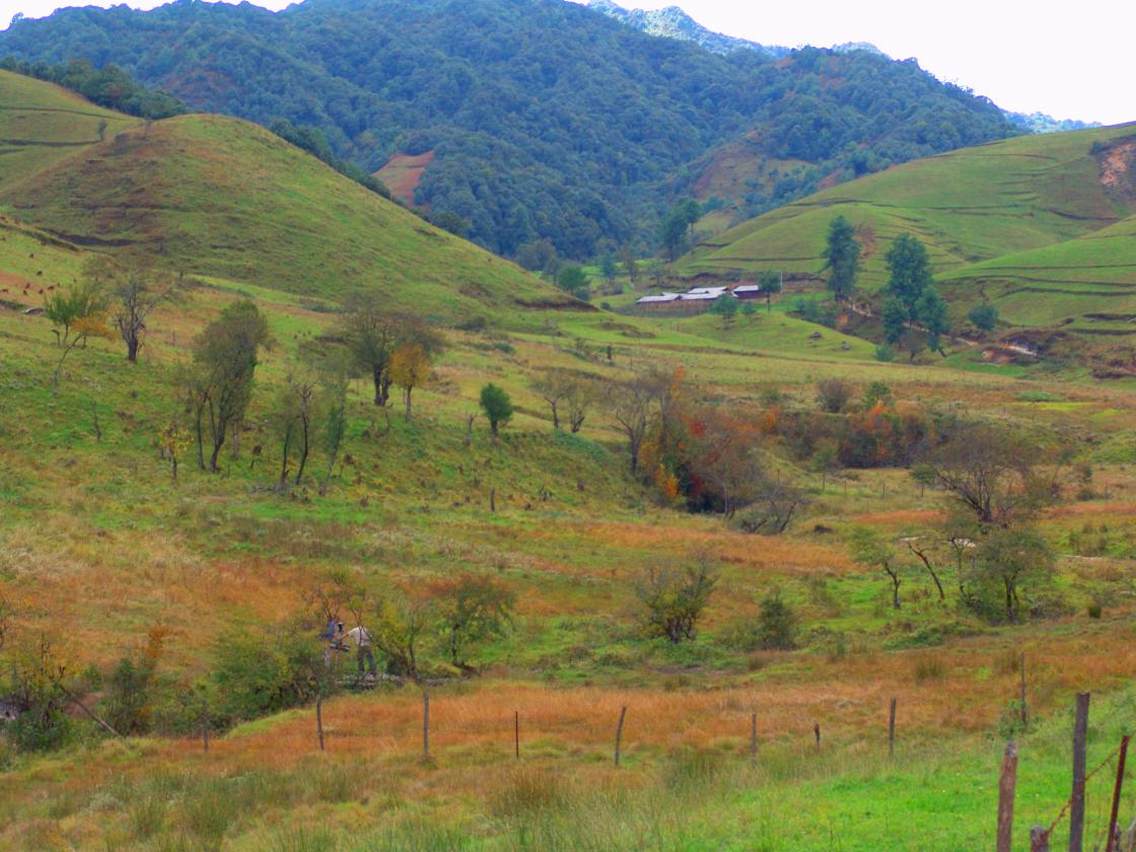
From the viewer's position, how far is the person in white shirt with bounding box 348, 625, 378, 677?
25531 mm

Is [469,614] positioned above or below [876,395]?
below

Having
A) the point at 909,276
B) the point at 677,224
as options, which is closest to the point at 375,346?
the point at 909,276

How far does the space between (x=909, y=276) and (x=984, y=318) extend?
10.8 metres

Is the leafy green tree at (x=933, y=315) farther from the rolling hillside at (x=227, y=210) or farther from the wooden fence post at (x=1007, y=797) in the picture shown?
the wooden fence post at (x=1007, y=797)

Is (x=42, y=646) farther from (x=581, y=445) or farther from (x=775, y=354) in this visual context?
(x=775, y=354)

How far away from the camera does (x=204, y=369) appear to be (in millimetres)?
47031

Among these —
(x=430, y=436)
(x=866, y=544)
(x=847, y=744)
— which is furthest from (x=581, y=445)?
(x=847, y=744)

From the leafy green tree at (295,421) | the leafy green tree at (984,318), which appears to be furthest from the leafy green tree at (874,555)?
the leafy green tree at (984,318)

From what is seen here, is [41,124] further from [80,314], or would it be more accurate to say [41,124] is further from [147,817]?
[147,817]

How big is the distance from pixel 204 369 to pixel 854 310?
112 meters

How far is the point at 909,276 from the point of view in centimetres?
12962

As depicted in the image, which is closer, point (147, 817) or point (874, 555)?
point (147, 817)

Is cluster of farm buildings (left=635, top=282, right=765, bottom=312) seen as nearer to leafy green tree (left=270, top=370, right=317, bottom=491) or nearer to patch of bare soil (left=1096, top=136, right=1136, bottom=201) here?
patch of bare soil (left=1096, top=136, right=1136, bottom=201)

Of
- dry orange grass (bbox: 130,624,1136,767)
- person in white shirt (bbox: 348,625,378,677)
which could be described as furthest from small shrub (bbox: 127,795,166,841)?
person in white shirt (bbox: 348,625,378,677)
